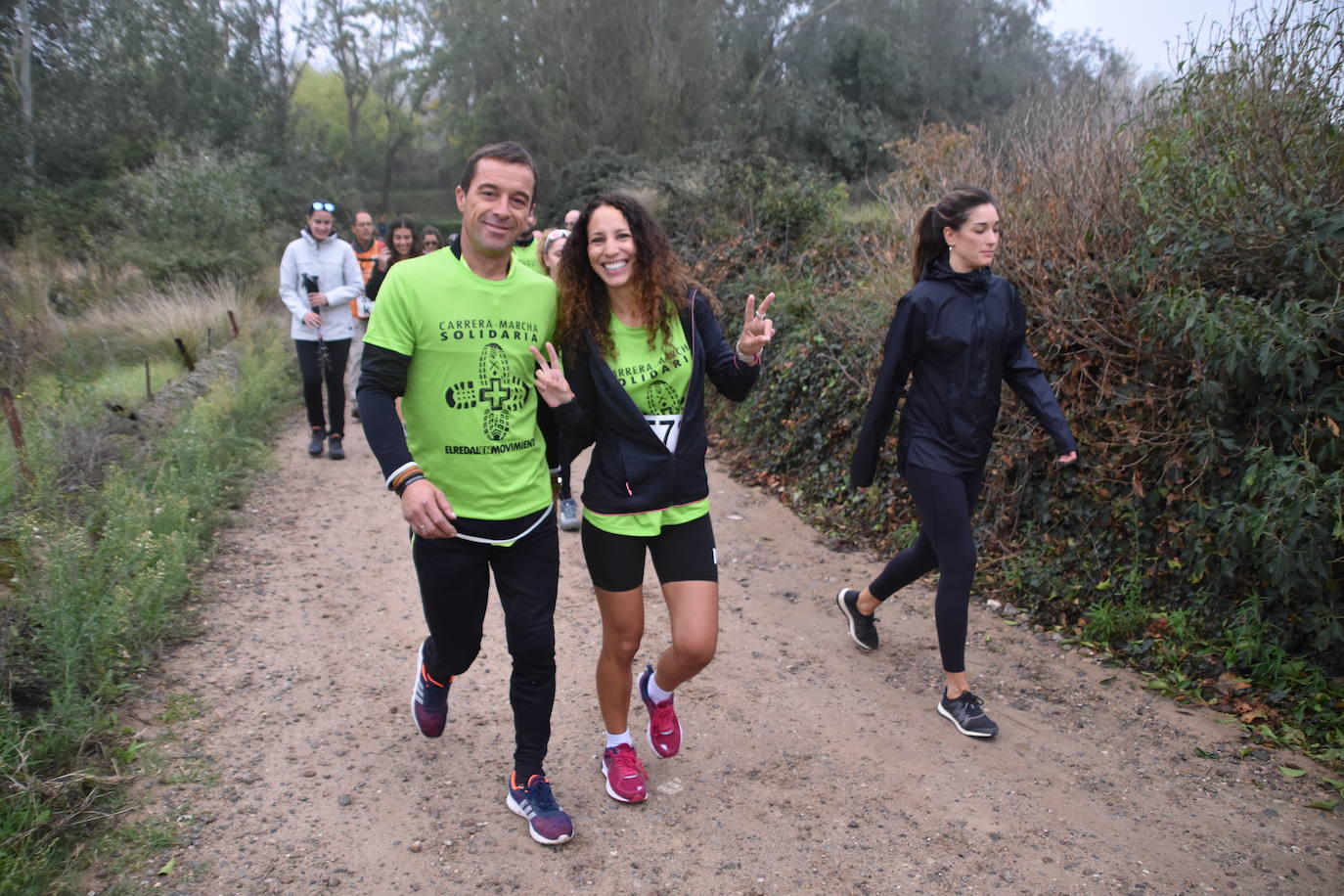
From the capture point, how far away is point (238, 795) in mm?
3459

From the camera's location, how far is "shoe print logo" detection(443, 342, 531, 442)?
305 cm

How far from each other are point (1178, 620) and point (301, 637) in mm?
4300

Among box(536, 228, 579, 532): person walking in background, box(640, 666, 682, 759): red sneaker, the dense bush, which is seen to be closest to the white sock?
box(640, 666, 682, 759): red sneaker

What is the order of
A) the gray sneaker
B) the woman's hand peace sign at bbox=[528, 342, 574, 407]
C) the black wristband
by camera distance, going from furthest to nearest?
1. the gray sneaker
2. the woman's hand peace sign at bbox=[528, 342, 574, 407]
3. the black wristband

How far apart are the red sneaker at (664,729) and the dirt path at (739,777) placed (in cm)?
11

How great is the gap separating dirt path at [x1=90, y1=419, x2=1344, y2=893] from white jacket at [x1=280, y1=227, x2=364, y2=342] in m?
3.38

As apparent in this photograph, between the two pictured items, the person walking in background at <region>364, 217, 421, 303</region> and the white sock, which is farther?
the person walking in background at <region>364, 217, 421, 303</region>

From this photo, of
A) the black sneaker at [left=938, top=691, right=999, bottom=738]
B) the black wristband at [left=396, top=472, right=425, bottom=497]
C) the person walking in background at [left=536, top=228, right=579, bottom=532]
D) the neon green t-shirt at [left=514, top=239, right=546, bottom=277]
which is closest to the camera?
the black wristband at [left=396, top=472, right=425, bottom=497]

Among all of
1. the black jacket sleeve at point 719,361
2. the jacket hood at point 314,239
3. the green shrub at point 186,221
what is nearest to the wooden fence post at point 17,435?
the jacket hood at point 314,239

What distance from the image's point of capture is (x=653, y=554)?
11.1 feet

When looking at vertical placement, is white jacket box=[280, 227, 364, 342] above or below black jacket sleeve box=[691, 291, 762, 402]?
below

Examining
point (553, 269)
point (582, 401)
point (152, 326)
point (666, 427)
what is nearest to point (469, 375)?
point (582, 401)

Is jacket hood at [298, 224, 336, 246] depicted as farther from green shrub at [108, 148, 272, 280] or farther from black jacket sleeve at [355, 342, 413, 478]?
green shrub at [108, 148, 272, 280]

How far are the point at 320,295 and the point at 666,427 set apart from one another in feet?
18.9
